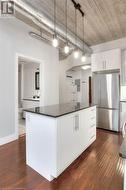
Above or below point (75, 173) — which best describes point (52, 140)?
above

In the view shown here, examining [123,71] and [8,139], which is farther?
[123,71]

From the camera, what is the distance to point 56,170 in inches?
75.8

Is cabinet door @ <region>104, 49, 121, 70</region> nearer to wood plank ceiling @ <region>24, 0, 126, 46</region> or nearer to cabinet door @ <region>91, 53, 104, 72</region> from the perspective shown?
cabinet door @ <region>91, 53, 104, 72</region>

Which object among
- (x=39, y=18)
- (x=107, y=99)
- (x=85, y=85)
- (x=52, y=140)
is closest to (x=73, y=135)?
(x=52, y=140)

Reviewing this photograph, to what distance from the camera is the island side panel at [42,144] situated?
194 centimetres

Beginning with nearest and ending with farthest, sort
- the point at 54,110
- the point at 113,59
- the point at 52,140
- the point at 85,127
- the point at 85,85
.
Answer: the point at 52,140 → the point at 54,110 → the point at 85,127 → the point at 113,59 → the point at 85,85

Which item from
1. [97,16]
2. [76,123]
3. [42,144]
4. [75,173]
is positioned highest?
[97,16]

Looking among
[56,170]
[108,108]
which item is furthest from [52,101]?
Answer: [56,170]

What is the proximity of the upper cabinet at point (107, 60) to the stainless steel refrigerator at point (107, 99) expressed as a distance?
9.3 inches

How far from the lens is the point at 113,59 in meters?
4.27

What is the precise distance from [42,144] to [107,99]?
2.98 m

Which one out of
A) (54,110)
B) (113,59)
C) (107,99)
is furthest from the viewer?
(107,99)

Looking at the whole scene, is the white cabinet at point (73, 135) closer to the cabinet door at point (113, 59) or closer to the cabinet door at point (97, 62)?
the cabinet door at point (113, 59)

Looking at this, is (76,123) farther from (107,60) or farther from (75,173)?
(107,60)
